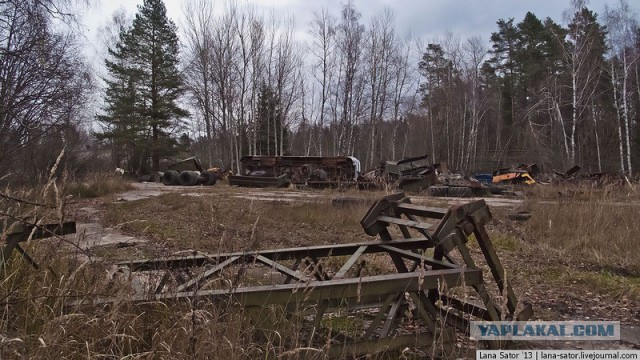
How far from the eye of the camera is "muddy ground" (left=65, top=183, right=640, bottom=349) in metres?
3.99

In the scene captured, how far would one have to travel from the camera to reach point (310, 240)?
7258mm

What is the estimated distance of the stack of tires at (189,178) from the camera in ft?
76.7

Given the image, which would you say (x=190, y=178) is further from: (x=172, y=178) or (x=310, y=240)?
(x=310, y=240)

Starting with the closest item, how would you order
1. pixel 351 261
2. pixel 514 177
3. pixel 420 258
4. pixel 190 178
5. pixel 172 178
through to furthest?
pixel 420 258 → pixel 351 261 → pixel 514 177 → pixel 190 178 → pixel 172 178

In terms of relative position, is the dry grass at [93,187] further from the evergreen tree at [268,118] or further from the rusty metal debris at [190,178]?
the evergreen tree at [268,118]

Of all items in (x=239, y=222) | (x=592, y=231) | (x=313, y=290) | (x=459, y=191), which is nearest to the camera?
(x=313, y=290)

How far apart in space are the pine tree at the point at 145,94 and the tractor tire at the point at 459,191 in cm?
2525

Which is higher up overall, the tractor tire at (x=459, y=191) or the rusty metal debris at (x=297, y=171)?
the rusty metal debris at (x=297, y=171)

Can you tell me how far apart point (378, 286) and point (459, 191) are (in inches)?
500

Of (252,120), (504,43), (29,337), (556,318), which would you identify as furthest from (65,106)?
(504,43)

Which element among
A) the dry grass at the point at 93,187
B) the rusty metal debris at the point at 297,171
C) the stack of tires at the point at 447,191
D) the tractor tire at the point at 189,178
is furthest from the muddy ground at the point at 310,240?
the tractor tire at the point at 189,178

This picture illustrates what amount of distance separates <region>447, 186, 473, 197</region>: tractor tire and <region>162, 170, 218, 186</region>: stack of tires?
14.2 meters

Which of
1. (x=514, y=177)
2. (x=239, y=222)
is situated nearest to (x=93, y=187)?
(x=239, y=222)

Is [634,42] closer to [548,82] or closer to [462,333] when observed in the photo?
[548,82]
